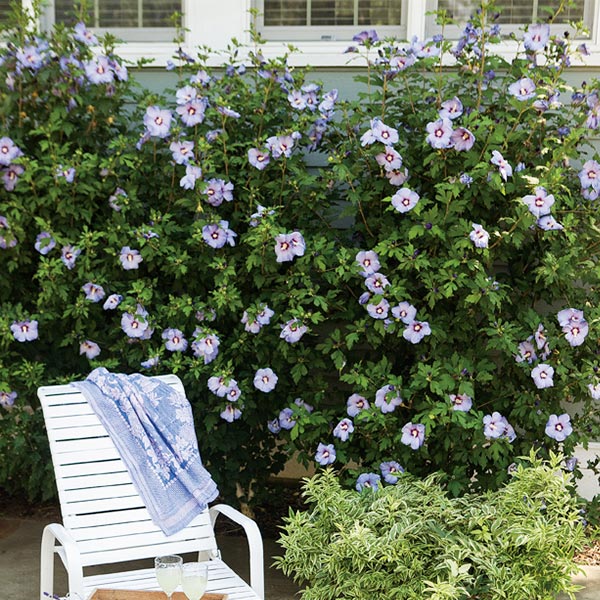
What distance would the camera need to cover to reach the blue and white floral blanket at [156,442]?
10.8 feet

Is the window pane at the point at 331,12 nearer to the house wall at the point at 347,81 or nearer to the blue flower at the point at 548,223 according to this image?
the house wall at the point at 347,81

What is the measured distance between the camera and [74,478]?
3.28 meters

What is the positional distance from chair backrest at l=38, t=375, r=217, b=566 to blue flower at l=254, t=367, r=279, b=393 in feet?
1.91

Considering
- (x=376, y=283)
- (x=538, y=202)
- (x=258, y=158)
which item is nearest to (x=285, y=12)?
(x=258, y=158)

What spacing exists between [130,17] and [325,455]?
241 centimetres

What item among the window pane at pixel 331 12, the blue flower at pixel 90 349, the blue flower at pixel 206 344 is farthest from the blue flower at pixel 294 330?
the window pane at pixel 331 12

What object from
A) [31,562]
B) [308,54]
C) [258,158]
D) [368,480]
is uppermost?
[308,54]

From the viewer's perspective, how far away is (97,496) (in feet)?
10.7

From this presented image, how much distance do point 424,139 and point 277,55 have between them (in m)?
1.08

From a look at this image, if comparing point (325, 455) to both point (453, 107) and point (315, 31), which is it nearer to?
point (453, 107)

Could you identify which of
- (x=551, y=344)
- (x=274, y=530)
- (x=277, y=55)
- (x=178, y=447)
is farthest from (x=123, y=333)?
(x=551, y=344)

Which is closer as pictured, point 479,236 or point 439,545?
point 439,545

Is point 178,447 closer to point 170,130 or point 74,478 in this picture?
point 74,478

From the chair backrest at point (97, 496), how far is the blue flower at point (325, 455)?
1.73 ft
